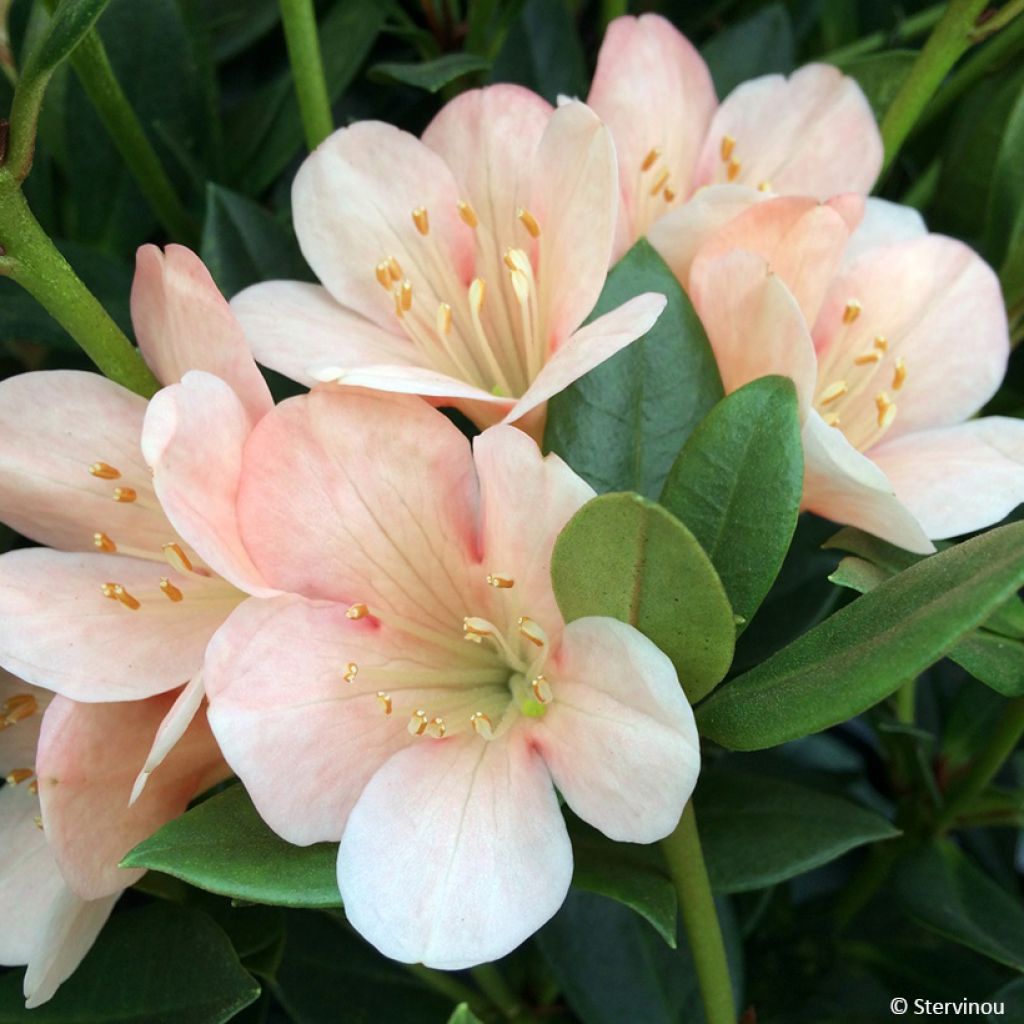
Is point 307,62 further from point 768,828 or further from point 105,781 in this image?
point 768,828

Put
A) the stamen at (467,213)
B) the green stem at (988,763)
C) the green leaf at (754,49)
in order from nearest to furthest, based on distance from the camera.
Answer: the stamen at (467,213), the green stem at (988,763), the green leaf at (754,49)

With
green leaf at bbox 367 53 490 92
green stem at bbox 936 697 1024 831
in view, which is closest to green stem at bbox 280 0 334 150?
green leaf at bbox 367 53 490 92

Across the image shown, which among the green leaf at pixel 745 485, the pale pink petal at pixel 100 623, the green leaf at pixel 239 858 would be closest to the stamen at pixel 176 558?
the pale pink petal at pixel 100 623

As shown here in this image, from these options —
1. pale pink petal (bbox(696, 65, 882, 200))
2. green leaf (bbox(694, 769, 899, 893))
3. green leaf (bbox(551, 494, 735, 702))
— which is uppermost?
pale pink petal (bbox(696, 65, 882, 200))

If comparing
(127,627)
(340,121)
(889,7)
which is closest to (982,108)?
(889,7)

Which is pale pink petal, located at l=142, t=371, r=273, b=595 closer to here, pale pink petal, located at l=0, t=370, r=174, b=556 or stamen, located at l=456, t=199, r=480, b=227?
pale pink petal, located at l=0, t=370, r=174, b=556
